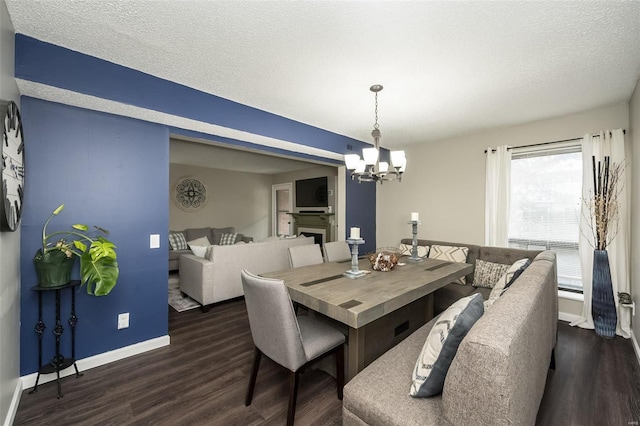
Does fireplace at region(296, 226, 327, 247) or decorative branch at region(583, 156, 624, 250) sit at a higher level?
decorative branch at region(583, 156, 624, 250)

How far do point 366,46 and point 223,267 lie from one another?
9.81ft

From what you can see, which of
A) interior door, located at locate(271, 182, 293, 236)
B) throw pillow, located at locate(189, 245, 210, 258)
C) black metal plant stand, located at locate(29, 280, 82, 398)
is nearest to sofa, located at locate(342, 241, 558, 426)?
black metal plant stand, located at locate(29, 280, 82, 398)

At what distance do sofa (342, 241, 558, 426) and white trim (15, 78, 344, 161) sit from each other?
98.4 inches

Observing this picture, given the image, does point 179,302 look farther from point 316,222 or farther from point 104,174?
point 316,222

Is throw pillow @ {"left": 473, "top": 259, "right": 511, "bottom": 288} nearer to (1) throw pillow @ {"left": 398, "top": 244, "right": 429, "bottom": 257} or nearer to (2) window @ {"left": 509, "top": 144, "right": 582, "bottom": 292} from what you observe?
(1) throw pillow @ {"left": 398, "top": 244, "right": 429, "bottom": 257}

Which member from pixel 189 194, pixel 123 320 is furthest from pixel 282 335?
pixel 189 194

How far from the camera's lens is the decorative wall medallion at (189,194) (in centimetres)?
624

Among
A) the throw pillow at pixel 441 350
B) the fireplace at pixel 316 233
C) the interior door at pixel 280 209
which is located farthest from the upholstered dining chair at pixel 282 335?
the interior door at pixel 280 209

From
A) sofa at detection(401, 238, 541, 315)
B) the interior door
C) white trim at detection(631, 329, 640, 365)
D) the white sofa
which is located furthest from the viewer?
the interior door

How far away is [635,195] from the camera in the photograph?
2.51m

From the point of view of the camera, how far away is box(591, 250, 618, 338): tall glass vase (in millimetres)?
2736

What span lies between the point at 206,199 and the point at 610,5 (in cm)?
691

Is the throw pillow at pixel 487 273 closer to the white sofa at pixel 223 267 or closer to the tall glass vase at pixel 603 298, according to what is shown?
the tall glass vase at pixel 603 298

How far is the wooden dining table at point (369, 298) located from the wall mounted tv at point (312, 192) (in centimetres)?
361
